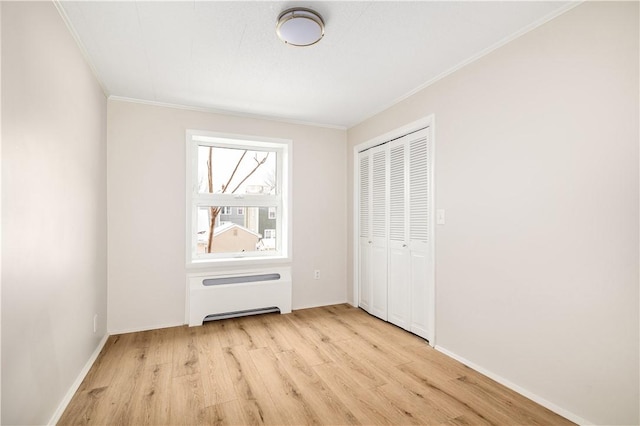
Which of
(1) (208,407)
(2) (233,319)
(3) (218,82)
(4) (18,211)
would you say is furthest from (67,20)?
(2) (233,319)

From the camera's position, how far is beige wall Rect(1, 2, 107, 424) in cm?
132

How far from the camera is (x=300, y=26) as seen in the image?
188 centimetres

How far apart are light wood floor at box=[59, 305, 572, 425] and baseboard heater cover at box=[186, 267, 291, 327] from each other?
12.5 inches

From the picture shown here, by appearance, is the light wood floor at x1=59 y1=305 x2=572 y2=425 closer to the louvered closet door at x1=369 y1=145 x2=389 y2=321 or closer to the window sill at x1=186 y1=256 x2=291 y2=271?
the louvered closet door at x1=369 y1=145 x2=389 y2=321

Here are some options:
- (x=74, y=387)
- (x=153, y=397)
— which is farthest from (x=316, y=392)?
(x=74, y=387)

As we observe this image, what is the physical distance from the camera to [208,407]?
1.92 m

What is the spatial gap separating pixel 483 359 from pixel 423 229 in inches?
44.8

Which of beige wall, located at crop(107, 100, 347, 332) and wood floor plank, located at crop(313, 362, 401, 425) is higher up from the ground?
beige wall, located at crop(107, 100, 347, 332)

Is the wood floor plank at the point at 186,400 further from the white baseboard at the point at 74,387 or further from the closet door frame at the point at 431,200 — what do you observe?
the closet door frame at the point at 431,200

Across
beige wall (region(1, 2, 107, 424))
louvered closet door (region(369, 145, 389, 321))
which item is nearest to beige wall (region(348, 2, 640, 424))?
louvered closet door (region(369, 145, 389, 321))

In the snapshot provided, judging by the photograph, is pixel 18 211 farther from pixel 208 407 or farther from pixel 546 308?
pixel 546 308

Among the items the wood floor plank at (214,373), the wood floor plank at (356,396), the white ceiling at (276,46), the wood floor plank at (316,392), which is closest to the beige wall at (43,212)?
the white ceiling at (276,46)

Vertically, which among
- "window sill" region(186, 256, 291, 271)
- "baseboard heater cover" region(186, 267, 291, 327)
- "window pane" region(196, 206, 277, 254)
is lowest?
"baseboard heater cover" region(186, 267, 291, 327)

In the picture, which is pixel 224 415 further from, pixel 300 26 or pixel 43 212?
pixel 300 26
